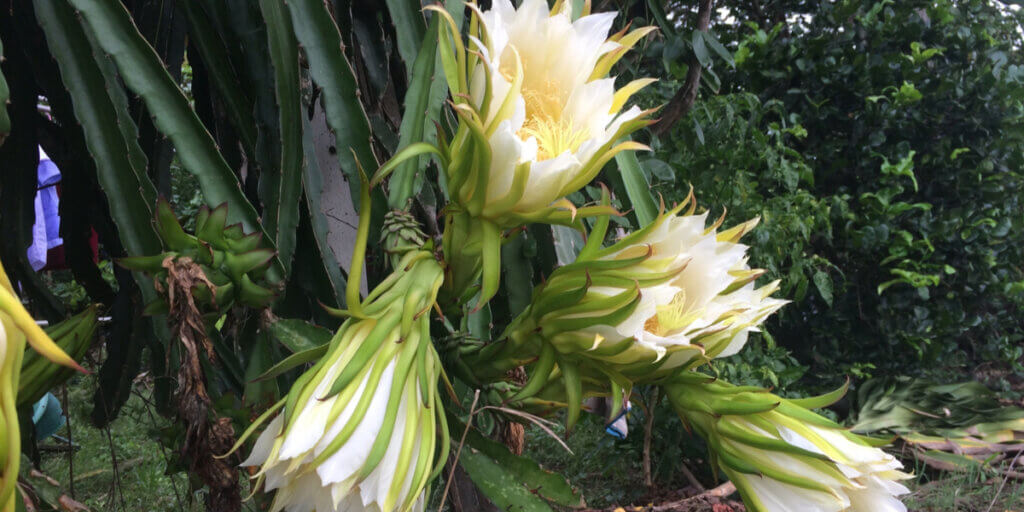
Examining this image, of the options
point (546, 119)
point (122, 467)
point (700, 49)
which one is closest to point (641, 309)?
point (546, 119)

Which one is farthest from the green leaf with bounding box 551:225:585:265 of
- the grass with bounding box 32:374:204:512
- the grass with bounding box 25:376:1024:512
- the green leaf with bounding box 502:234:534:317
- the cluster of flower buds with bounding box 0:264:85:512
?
the grass with bounding box 32:374:204:512

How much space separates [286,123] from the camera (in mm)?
489

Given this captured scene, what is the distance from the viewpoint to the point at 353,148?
1.61 feet

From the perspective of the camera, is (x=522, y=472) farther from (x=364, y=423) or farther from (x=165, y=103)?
(x=165, y=103)

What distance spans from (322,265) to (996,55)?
2376 millimetres

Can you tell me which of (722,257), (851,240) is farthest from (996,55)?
(722,257)

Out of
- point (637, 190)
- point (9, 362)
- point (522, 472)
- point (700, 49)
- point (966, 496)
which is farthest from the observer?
point (966, 496)

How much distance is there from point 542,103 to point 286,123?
19cm

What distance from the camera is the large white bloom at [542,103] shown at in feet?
1.14

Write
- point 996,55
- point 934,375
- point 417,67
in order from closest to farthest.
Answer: point 417,67 → point 996,55 → point 934,375

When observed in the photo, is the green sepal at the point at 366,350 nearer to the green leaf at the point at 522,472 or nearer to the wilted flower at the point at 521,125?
the wilted flower at the point at 521,125

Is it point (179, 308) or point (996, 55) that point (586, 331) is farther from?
point (996, 55)

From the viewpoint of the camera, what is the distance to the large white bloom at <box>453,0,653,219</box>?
0.35 metres

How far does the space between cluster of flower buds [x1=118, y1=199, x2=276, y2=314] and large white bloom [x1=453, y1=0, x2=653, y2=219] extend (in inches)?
4.6
